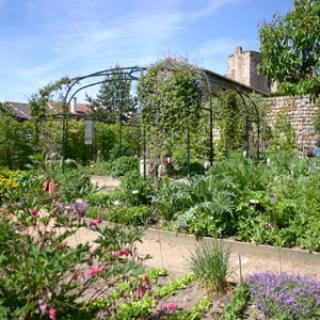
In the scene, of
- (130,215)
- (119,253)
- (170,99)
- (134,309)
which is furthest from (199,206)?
(170,99)

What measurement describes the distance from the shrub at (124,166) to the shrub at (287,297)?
353 inches

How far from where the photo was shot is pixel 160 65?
884 centimetres

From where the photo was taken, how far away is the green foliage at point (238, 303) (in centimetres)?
265

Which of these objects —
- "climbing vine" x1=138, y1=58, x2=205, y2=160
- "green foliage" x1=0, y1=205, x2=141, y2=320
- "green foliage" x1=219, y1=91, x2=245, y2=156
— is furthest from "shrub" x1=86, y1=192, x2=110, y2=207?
"green foliage" x1=219, y1=91, x2=245, y2=156

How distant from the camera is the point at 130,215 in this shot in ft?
18.2

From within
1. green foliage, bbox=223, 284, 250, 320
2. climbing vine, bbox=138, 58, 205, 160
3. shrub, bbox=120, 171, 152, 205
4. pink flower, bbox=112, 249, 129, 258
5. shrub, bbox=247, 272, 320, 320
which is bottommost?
green foliage, bbox=223, 284, 250, 320

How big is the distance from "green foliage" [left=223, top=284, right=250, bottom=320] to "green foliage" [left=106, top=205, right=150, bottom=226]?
8.95 ft

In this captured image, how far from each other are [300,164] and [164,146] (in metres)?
3.82

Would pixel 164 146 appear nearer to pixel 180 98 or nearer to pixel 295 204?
pixel 180 98

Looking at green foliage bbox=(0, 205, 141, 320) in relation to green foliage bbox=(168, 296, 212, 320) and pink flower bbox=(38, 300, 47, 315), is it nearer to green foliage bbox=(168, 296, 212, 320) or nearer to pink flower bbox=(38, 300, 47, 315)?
pink flower bbox=(38, 300, 47, 315)

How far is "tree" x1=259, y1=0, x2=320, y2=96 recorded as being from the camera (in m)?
7.02

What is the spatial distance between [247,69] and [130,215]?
2741 centimetres

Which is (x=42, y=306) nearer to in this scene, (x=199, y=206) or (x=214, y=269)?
(x=214, y=269)

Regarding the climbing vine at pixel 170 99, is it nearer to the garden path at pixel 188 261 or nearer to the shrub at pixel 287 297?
the garden path at pixel 188 261
